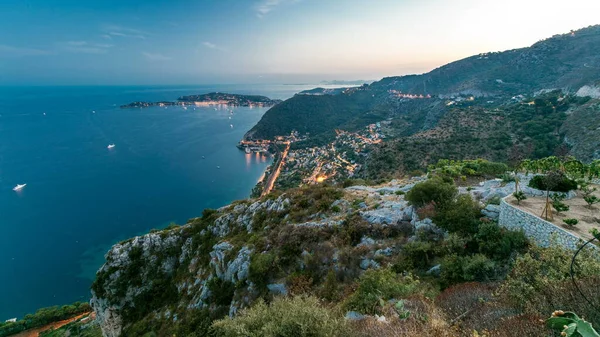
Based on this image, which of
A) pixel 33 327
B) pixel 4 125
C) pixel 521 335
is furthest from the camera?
pixel 4 125

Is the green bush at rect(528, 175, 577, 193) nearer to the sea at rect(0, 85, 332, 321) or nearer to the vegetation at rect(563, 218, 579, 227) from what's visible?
the vegetation at rect(563, 218, 579, 227)

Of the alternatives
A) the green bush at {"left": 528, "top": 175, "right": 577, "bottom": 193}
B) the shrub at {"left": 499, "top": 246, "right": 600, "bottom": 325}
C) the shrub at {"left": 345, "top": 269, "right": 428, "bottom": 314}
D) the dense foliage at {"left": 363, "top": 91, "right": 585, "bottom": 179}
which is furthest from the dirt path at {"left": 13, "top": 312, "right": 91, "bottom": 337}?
the green bush at {"left": 528, "top": 175, "right": 577, "bottom": 193}

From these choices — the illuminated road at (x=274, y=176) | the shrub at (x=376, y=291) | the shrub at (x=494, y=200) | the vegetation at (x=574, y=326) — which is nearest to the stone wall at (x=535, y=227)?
the shrub at (x=494, y=200)

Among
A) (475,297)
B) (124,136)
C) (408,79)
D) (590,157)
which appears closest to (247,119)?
(124,136)

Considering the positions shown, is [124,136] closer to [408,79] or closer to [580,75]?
[580,75]

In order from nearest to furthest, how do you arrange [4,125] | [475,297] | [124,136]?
[475,297]
[124,136]
[4,125]

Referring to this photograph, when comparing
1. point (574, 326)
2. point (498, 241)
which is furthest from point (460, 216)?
point (574, 326)
